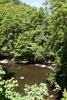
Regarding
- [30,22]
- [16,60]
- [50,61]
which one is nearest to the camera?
[50,61]

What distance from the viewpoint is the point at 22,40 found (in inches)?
685

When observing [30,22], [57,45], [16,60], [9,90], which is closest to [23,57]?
[16,60]

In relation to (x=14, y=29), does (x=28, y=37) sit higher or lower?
lower

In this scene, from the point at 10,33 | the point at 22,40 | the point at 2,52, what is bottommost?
the point at 2,52

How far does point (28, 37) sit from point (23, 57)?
334 centimetres

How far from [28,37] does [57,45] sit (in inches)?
383

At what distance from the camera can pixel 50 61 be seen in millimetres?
16688

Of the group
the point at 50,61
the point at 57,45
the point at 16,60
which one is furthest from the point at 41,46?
the point at 57,45

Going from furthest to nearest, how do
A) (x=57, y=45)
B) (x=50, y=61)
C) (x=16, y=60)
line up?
(x=16, y=60), (x=50, y=61), (x=57, y=45)

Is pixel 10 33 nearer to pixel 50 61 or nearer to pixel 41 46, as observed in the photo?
pixel 41 46

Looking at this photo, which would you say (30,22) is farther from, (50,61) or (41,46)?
(50,61)

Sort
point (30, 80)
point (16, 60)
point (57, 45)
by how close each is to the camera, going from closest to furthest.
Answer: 1. point (57, 45)
2. point (30, 80)
3. point (16, 60)

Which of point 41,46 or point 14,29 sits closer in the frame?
point 41,46

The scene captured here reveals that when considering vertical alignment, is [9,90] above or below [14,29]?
below
